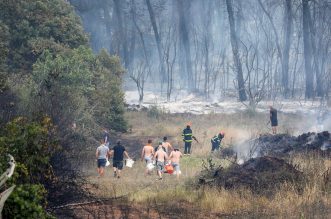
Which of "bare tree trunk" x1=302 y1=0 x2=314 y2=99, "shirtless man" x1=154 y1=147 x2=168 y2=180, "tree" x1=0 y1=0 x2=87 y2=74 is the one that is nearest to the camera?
"shirtless man" x1=154 y1=147 x2=168 y2=180

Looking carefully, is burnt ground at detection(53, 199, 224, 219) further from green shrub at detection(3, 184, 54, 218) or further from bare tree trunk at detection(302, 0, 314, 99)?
bare tree trunk at detection(302, 0, 314, 99)

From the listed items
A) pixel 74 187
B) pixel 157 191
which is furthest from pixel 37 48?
pixel 74 187

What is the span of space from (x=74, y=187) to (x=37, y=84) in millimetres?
12281

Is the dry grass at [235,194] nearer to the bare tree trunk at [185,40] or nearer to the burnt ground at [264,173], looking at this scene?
the burnt ground at [264,173]

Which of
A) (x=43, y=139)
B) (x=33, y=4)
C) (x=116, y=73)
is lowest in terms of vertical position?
(x=43, y=139)

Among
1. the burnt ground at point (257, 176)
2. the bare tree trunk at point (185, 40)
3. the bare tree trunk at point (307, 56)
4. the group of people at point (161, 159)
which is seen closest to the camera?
the burnt ground at point (257, 176)

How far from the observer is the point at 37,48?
1003 inches

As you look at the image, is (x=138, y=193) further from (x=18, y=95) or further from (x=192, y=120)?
(x=192, y=120)

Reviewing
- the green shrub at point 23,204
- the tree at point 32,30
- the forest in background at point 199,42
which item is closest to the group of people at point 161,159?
the tree at point 32,30

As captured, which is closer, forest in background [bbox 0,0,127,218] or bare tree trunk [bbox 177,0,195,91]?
forest in background [bbox 0,0,127,218]

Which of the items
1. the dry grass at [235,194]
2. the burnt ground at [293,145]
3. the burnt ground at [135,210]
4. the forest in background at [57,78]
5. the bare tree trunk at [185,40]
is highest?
the bare tree trunk at [185,40]

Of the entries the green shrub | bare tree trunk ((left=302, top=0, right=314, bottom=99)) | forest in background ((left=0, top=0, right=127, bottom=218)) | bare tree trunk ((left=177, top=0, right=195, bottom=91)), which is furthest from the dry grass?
bare tree trunk ((left=177, top=0, right=195, bottom=91))

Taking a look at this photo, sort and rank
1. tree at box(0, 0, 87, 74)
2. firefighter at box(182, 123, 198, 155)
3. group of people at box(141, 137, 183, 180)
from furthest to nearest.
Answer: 1. tree at box(0, 0, 87, 74)
2. firefighter at box(182, 123, 198, 155)
3. group of people at box(141, 137, 183, 180)

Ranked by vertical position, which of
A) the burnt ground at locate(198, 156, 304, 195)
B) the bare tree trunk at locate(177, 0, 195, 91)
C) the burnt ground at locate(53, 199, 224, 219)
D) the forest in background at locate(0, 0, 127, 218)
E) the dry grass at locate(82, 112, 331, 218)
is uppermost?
the bare tree trunk at locate(177, 0, 195, 91)
